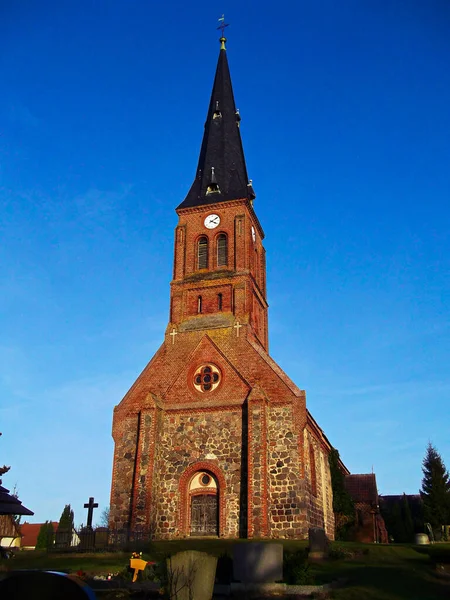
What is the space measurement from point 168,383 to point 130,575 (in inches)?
605

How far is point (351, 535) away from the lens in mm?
42969

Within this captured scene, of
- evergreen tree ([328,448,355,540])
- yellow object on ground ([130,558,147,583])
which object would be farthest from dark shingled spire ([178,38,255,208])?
yellow object on ground ([130,558,147,583])

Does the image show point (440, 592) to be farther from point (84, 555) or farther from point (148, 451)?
point (148, 451)

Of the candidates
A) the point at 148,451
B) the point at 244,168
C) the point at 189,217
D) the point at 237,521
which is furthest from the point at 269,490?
the point at 244,168

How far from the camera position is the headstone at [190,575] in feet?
38.1

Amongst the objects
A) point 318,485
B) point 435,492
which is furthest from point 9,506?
point 435,492

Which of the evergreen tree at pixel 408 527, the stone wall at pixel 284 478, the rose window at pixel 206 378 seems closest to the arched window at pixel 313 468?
the stone wall at pixel 284 478

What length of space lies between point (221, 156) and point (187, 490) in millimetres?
23004

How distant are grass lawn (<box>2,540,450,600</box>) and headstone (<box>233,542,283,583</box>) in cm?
163

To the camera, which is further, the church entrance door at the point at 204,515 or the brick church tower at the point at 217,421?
the church entrance door at the point at 204,515

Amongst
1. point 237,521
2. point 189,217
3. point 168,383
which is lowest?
point 237,521

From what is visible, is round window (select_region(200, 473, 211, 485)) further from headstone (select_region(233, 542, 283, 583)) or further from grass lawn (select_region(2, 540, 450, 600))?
headstone (select_region(233, 542, 283, 583))

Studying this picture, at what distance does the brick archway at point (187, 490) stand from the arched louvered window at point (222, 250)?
40.5ft

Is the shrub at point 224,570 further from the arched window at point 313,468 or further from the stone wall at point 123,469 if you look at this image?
the arched window at point 313,468
